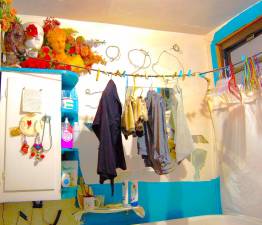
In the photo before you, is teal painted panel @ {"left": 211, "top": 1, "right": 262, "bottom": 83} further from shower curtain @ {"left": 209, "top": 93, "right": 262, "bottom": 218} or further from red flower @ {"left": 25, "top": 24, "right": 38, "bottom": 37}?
A: red flower @ {"left": 25, "top": 24, "right": 38, "bottom": 37}

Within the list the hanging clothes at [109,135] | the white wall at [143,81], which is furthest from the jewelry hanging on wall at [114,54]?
the hanging clothes at [109,135]

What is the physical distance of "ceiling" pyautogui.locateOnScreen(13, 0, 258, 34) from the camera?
2311mm

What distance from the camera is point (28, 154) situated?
1730 millimetres

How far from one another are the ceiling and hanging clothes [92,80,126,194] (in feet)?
2.62

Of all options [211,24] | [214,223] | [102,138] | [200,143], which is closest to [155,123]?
[102,138]

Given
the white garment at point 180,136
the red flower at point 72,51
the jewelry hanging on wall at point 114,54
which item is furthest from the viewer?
the jewelry hanging on wall at point 114,54

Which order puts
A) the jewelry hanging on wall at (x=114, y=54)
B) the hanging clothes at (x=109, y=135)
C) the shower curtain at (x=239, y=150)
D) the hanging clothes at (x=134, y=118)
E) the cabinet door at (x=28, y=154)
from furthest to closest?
the jewelry hanging on wall at (x=114, y=54) < the shower curtain at (x=239, y=150) < the hanging clothes at (x=134, y=118) < the hanging clothes at (x=109, y=135) < the cabinet door at (x=28, y=154)

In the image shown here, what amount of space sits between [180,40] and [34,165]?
2.01 meters

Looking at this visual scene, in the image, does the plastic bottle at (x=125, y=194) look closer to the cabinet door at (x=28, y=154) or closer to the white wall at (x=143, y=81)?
the white wall at (x=143, y=81)

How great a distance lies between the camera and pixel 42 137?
178 cm

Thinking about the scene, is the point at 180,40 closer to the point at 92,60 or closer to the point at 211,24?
the point at 211,24

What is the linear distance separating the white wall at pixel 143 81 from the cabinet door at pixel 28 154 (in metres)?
0.54

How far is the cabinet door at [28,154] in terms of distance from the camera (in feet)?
5.53

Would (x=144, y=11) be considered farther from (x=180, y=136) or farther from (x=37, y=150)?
(x=37, y=150)
